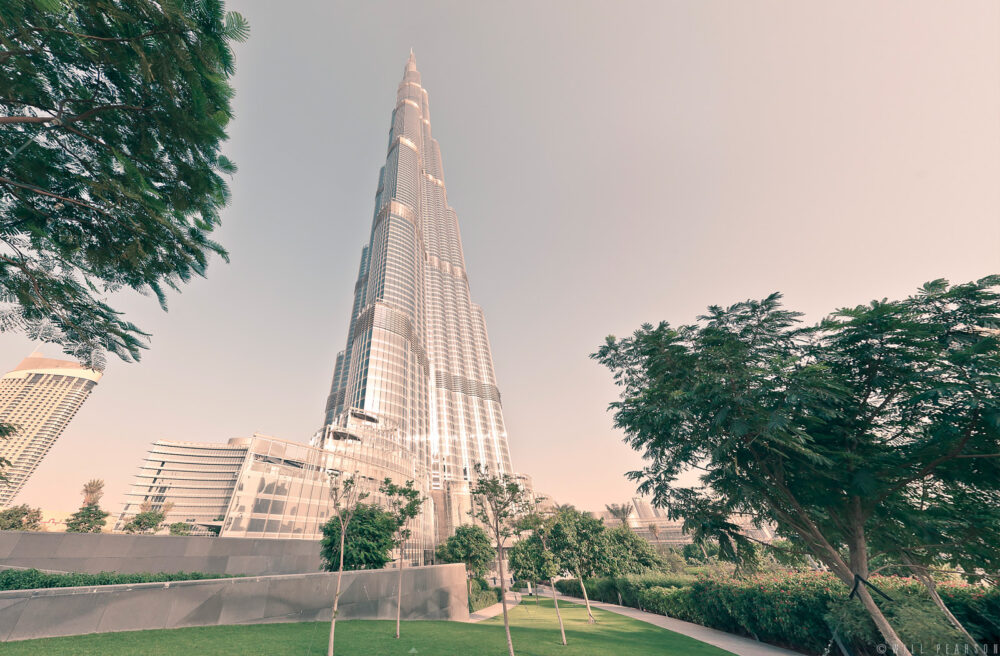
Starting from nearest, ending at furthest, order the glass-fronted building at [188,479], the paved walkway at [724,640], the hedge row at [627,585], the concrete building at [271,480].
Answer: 1. the paved walkway at [724,640]
2. the hedge row at [627,585]
3. the concrete building at [271,480]
4. the glass-fronted building at [188,479]

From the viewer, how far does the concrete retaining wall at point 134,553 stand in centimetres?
1781

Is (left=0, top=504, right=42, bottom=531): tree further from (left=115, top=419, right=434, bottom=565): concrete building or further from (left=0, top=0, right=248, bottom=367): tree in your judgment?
(left=0, top=0, right=248, bottom=367): tree

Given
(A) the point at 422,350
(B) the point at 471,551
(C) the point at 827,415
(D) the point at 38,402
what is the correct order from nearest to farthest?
(C) the point at 827,415
(B) the point at 471,551
(A) the point at 422,350
(D) the point at 38,402

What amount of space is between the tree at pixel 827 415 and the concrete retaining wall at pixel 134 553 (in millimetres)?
29764

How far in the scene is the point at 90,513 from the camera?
39.9m

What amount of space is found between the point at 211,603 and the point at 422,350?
336 feet

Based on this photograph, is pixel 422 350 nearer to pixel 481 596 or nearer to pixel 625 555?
pixel 481 596

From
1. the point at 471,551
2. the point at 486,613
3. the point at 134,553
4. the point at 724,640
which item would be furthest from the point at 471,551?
the point at 134,553

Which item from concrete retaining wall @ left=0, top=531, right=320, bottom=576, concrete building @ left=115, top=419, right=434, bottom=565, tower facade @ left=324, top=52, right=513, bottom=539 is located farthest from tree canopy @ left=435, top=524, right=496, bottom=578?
tower facade @ left=324, top=52, right=513, bottom=539

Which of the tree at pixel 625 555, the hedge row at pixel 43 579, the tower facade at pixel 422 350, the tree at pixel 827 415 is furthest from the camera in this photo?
the tower facade at pixel 422 350

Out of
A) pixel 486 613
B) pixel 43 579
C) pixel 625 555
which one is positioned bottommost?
pixel 486 613

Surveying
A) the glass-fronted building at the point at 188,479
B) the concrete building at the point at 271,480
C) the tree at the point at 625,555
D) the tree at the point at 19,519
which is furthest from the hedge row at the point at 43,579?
the glass-fronted building at the point at 188,479

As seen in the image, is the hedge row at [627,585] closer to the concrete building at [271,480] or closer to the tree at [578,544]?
the tree at [578,544]

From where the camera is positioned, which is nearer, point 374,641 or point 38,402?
point 374,641
